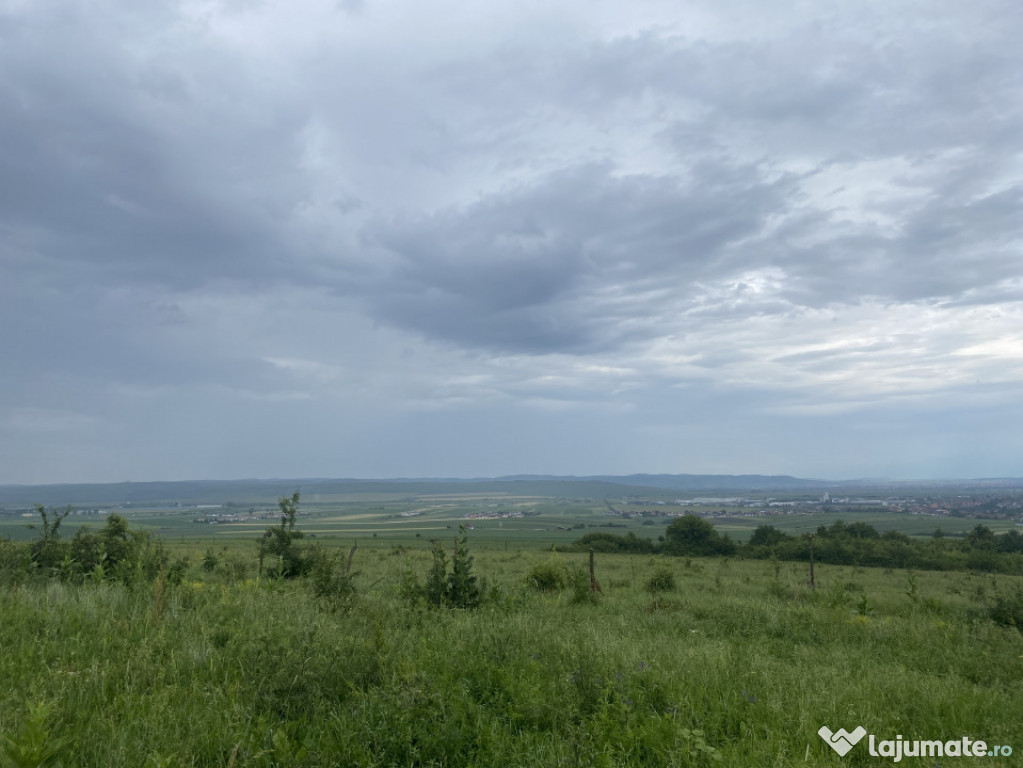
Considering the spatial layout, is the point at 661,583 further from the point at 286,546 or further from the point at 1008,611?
the point at 286,546

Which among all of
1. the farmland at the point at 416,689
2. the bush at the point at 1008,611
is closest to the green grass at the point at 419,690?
the farmland at the point at 416,689

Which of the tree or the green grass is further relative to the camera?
the tree

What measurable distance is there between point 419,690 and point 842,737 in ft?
13.9

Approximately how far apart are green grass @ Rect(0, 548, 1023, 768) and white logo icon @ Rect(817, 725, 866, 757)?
78 mm

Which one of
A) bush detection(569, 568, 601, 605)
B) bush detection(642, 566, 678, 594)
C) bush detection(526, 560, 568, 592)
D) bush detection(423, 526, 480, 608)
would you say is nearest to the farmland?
bush detection(423, 526, 480, 608)

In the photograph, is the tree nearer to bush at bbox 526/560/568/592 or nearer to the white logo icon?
bush at bbox 526/560/568/592

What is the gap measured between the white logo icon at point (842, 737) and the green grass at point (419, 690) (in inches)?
3.1

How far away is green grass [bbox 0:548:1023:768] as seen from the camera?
4.82 metres

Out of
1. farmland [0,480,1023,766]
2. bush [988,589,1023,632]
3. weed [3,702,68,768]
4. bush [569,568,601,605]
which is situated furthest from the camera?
bush [569,568,601,605]

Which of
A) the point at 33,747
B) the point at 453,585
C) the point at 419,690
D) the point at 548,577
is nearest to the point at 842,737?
the point at 419,690

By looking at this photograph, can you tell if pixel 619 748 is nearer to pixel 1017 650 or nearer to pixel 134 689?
pixel 134 689

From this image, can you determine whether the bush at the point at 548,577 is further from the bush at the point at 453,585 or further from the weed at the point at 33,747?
the weed at the point at 33,747

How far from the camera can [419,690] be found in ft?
17.8

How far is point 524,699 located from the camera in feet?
18.9
